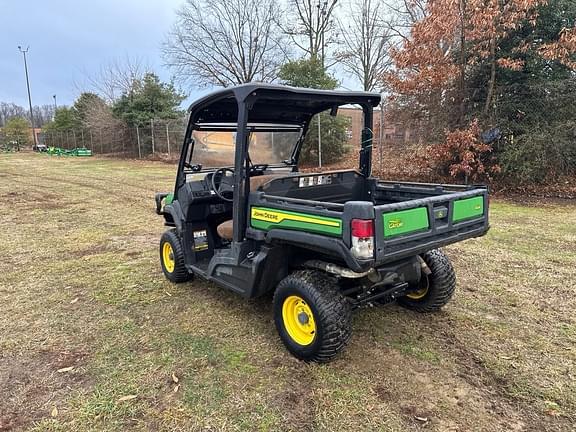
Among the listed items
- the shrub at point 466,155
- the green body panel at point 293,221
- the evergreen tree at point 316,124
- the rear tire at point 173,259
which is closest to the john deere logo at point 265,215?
the green body panel at point 293,221

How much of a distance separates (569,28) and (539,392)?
8695 millimetres

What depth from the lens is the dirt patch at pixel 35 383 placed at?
233cm

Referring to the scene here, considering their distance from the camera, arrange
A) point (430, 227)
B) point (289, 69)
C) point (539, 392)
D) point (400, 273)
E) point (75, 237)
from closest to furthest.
Answer: point (539, 392)
point (430, 227)
point (400, 273)
point (75, 237)
point (289, 69)

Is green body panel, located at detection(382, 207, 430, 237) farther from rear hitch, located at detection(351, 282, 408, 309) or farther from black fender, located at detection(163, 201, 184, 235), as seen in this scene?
black fender, located at detection(163, 201, 184, 235)

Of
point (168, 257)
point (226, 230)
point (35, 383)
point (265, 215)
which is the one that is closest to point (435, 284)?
point (265, 215)

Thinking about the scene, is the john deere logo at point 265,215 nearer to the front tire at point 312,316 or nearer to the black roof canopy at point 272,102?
the front tire at point 312,316

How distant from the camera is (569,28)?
27.5 ft

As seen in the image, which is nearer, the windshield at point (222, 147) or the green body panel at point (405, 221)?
the green body panel at point (405, 221)

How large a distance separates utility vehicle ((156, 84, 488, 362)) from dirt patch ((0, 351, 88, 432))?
1.18 meters

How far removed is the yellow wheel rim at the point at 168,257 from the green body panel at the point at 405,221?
2.48 m

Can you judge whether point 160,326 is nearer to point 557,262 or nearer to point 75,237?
point 75,237

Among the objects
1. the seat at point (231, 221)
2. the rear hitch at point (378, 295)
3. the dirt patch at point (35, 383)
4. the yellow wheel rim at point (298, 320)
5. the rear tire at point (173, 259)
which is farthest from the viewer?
the rear tire at point (173, 259)

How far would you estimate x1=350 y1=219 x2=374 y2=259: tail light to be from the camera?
7.44ft

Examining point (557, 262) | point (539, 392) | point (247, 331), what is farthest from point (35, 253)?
point (557, 262)
